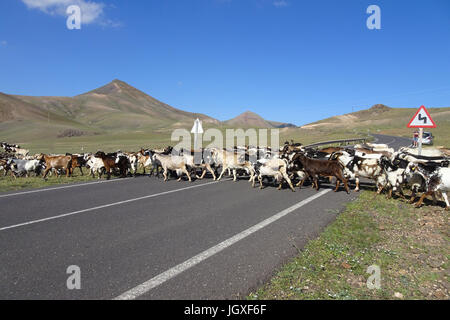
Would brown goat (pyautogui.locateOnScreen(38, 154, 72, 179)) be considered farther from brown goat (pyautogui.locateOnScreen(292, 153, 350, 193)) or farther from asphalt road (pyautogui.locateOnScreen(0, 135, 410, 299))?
brown goat (pyautogui.locateOnScreen(292, 153, 350, 193))

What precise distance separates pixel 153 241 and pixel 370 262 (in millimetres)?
3790

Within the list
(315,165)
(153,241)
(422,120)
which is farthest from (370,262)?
(422,120)

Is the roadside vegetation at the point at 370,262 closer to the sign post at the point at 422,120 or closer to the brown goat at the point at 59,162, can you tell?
the sign post at the point at 422,120

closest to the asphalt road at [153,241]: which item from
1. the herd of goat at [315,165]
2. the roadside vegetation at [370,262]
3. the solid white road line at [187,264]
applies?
the solid white road line at [187,264]

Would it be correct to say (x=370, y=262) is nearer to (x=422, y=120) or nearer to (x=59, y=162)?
(x=422, y=120)

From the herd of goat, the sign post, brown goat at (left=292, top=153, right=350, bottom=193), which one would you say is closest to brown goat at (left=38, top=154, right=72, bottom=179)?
the herd of goat

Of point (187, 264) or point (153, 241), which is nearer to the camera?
point (187, 264)

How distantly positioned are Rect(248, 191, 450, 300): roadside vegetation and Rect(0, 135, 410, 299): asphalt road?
0.99 ft

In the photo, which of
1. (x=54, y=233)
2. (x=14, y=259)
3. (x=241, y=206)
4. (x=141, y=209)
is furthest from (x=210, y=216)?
(x=14, y=259)

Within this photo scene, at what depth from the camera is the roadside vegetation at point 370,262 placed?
11.6 ft

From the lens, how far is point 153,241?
5211mm

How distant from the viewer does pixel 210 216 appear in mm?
6852
